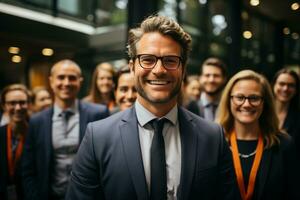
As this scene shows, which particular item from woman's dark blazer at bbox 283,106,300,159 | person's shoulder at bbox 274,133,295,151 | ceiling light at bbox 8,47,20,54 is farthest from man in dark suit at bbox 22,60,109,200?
ceiling light at bbox 8,47,20,54

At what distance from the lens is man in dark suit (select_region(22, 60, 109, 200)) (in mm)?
2787

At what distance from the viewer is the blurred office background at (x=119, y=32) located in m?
5.07

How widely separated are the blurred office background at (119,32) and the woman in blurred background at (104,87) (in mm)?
541

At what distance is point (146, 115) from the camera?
68.8 inches

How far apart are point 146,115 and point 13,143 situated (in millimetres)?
2126

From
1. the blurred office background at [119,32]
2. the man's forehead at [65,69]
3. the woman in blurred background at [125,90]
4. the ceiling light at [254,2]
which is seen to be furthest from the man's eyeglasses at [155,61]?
the ceiling light at [254,2]

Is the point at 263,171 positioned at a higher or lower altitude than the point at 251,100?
lower

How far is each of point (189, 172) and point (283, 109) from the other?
8.75ft

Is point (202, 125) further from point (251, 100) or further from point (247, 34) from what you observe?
point (247, 34)

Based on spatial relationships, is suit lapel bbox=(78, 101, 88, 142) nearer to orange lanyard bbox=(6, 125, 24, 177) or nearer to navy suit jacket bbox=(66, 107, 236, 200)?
orange lanyard bbox=(6, 125, 24, 177)

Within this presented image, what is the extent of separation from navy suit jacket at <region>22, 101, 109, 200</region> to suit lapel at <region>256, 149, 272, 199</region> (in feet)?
5.04

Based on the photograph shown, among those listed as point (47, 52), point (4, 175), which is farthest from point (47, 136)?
point (47, 52)

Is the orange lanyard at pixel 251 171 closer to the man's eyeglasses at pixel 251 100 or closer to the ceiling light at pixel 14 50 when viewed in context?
the man's eyeglasses at pixel 251 100

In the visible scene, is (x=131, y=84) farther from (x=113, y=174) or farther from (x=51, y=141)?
(x=113, y=174)
